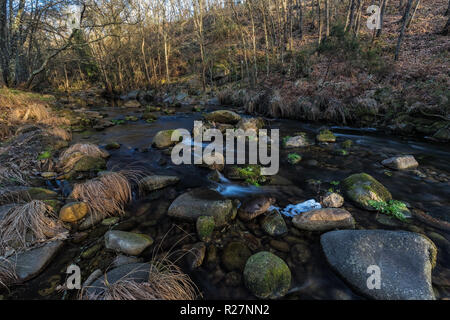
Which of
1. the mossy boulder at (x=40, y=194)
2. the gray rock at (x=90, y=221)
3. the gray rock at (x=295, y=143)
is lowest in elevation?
the gray rock at (x=90, y=221)

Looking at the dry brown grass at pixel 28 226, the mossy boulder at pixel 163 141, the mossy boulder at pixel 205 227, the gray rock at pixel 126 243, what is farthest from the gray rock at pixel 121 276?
the mossy boulder at pixel 163 141

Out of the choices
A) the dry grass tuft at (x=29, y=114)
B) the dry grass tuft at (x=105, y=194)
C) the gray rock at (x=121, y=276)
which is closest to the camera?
the gray rock at (x=121, y=276)

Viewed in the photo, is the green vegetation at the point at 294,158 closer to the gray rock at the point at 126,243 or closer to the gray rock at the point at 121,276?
the gray rock at the point at 126,243

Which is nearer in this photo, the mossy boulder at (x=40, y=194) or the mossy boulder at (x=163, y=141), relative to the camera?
the mossy boulder at (x=40, y=194)

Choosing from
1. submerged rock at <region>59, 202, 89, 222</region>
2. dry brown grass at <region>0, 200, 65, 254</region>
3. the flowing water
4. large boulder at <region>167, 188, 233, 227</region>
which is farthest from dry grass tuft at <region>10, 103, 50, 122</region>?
large boulder at <region>167, 188, 233, 227</region>

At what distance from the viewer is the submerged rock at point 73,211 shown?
3244 mm

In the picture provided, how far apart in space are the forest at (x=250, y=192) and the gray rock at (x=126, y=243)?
0.02m

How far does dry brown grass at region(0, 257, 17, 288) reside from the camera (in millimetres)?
2295

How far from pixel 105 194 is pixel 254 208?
2.74m

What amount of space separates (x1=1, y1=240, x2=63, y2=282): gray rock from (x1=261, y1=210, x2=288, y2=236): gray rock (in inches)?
118

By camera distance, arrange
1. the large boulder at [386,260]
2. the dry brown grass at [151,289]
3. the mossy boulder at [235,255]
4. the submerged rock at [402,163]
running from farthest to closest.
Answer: the submerged rock at [402,163] → the mossy boulder at [235,255] → the large boulder at [386,260] → the dry brown grass at [151,289]
